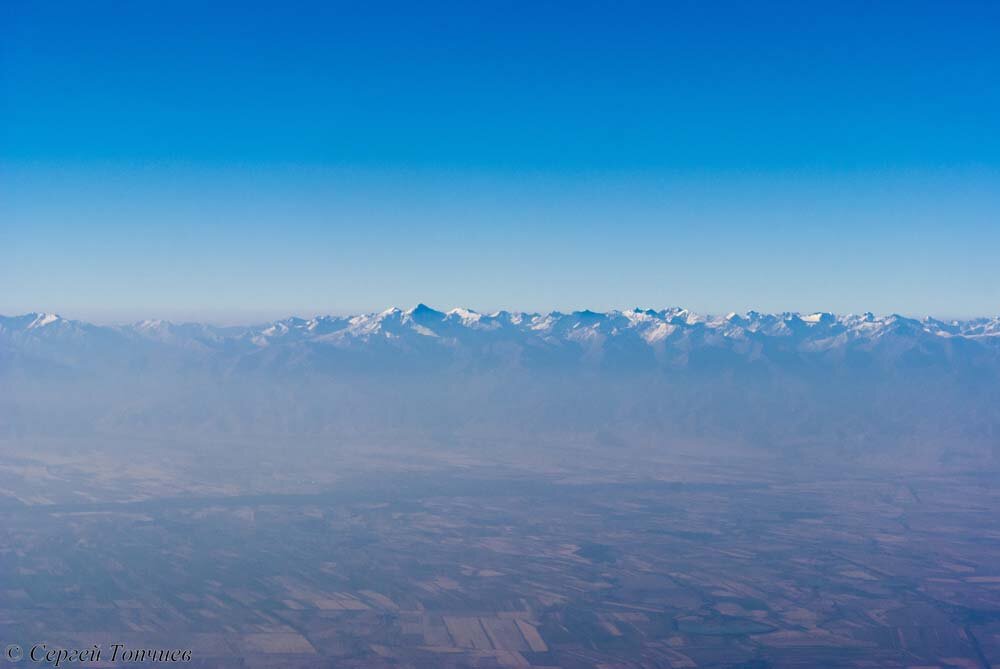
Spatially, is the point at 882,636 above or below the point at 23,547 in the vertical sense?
above

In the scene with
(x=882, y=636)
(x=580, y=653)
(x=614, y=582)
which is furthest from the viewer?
(x=614, y=582)

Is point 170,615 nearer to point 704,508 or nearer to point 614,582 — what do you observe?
point 614,582

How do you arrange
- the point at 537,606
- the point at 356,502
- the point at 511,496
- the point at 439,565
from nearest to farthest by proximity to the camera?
the point at 537,606 → the point at 439,565 → the point at 356,502 → the point at 511,496

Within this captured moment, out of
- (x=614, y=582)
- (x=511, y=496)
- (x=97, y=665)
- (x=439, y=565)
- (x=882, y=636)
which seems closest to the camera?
(x=97, y=665)

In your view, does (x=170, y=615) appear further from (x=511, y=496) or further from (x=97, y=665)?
(x=511, y=496)

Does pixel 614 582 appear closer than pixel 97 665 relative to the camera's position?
No

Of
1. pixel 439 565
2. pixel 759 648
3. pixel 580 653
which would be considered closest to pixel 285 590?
pixel 439 565

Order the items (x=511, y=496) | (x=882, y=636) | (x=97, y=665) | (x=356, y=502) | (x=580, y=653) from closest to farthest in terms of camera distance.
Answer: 1. (x=97, y=665)
2. (x=580, y=653)
3. (x=882, y=636)
4. (x=356, y=502)
5. (x=511, y=496)

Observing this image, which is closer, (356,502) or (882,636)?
(882,636)

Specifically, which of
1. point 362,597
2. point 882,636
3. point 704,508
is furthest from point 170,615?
point 704,508
